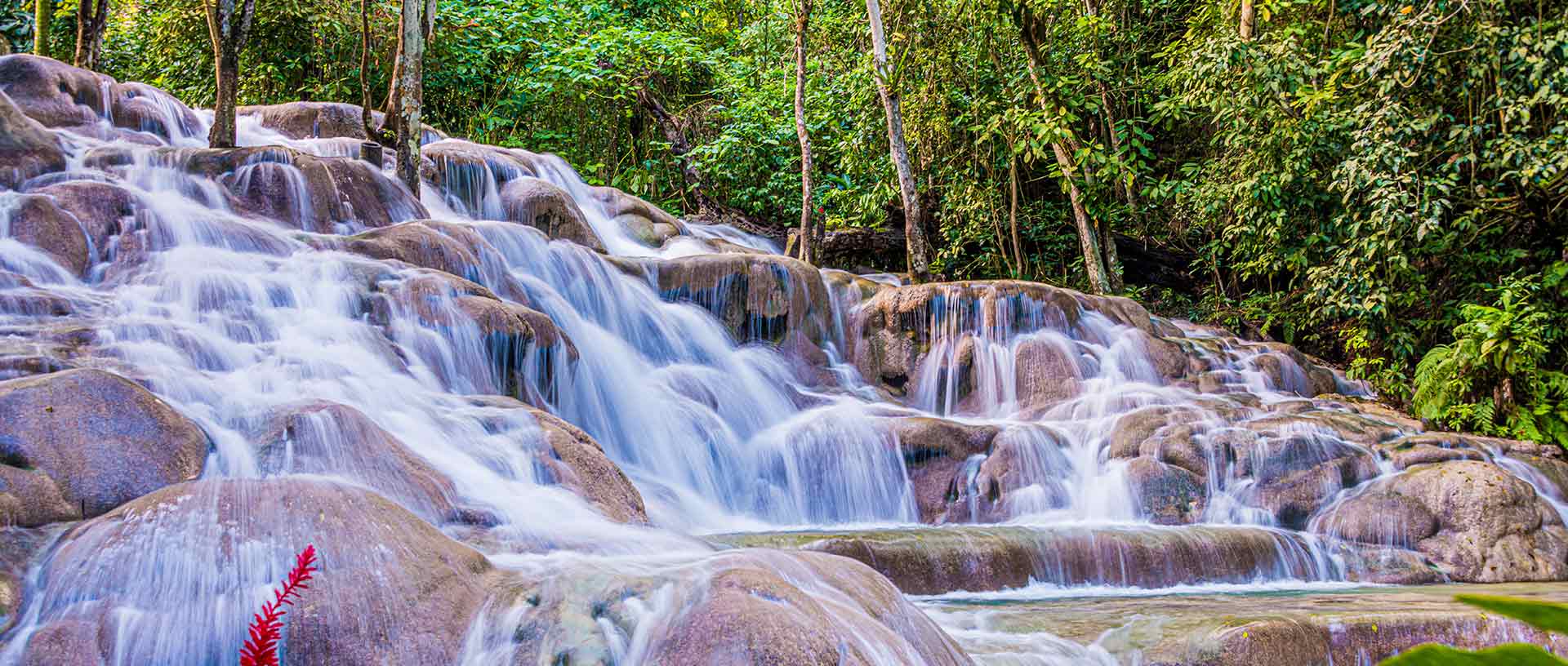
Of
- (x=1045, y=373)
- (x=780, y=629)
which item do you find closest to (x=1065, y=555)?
(x=780, y=629)

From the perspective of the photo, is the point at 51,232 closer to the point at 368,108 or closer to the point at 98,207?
the point at 98,207

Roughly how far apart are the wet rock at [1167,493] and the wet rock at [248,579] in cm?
531

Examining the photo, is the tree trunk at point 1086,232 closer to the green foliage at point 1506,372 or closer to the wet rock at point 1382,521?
the green foliage at point 1506,372

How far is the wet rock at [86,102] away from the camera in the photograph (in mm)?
Answer: 9898

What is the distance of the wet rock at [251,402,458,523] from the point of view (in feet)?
15.4

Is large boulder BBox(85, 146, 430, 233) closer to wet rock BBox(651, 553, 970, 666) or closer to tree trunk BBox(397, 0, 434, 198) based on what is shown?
tree trunk BBox(397, 0, 434, 198)

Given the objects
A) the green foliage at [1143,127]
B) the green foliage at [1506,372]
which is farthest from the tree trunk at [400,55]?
the green foliage at [1506,372]

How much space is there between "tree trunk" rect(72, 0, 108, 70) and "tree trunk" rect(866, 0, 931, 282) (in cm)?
895

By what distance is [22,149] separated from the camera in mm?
8398

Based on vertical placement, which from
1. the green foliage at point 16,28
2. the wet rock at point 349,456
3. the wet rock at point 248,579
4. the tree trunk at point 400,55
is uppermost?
the green foliage at point 16,28

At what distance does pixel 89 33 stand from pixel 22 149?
15.3 ft

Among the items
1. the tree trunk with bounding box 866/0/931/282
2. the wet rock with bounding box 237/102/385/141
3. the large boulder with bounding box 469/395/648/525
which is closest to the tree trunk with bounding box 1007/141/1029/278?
the tree trunk with bounding box 866/0/931/282

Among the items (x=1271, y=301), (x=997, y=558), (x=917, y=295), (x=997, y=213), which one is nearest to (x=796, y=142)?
(x=997, y=213)

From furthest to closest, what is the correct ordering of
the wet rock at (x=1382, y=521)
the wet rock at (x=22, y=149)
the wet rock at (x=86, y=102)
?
1. the wet rock at (x=86, y=102)
2. the wet rock at (x=22, y=149)
3. the wet rock at (x=1382, y=521)
